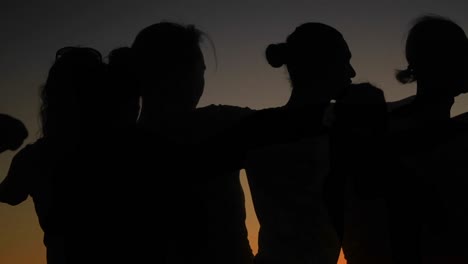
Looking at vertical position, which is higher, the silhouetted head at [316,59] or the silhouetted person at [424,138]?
the silhouetted head at [316,59]

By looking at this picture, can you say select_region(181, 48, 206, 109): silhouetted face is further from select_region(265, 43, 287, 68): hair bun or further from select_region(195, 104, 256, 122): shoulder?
select_region(265, 43, 287, 68): hair bun

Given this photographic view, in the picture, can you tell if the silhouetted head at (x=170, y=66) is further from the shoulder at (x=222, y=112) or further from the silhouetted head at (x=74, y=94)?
the silhouetted head at (x=74, y=94)

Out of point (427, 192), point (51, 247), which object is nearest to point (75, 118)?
point (51, 247)

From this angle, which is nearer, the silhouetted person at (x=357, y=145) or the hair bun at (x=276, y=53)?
the silhouetted person at (x=357, y=145)

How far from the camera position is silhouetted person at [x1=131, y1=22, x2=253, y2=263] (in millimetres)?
2047

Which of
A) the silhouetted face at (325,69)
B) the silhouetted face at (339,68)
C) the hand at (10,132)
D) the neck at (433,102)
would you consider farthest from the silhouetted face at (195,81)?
the neck at (433,102)

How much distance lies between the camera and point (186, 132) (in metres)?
2.14

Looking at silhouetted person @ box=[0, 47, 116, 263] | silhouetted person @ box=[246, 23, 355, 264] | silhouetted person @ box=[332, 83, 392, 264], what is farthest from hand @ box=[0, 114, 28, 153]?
silhouetted person @ box=[332, 83, 392, 264]

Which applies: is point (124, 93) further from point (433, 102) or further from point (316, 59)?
A: point (433, 102)

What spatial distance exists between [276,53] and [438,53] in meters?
0.65

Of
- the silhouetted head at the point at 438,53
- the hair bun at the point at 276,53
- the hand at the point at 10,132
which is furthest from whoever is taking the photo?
the hair bun at the point at 276,53

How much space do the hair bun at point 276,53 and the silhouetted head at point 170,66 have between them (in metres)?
0.29

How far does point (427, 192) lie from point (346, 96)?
0.35 m

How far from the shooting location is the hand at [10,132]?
1.61 meters
